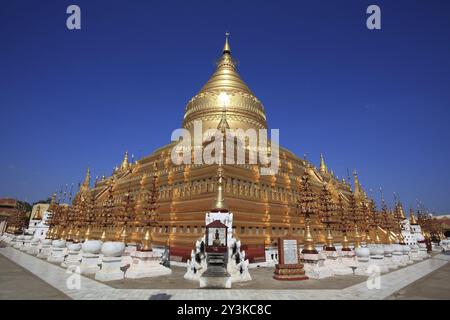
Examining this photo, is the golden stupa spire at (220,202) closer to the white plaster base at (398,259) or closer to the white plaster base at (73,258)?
the white plaster base at (73,258)

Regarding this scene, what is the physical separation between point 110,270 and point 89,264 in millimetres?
3669

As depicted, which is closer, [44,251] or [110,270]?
[110,270]

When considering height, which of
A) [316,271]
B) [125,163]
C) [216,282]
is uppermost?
[125,163]

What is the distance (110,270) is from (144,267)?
1842 mm

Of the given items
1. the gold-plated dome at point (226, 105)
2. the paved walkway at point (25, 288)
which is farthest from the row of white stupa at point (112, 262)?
the gold-plated dome at point (226, 105)

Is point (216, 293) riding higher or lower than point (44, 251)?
lower

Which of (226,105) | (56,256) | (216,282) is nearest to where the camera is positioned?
(216,282)

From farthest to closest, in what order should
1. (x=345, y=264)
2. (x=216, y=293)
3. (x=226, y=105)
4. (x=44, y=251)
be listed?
1. (x=226, y=105)
2. (x=44, y=251)
3. (x=345, y=264)
4. (x=216, y=293)

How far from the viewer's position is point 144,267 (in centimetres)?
1528

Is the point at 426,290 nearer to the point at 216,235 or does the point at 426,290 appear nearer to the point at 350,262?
the point at 350,262

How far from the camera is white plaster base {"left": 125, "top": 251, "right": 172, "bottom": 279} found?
14.9 meters

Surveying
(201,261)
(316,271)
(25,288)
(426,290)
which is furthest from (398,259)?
(25,288)

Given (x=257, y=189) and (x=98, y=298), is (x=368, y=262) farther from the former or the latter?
(x=98, y=298)
